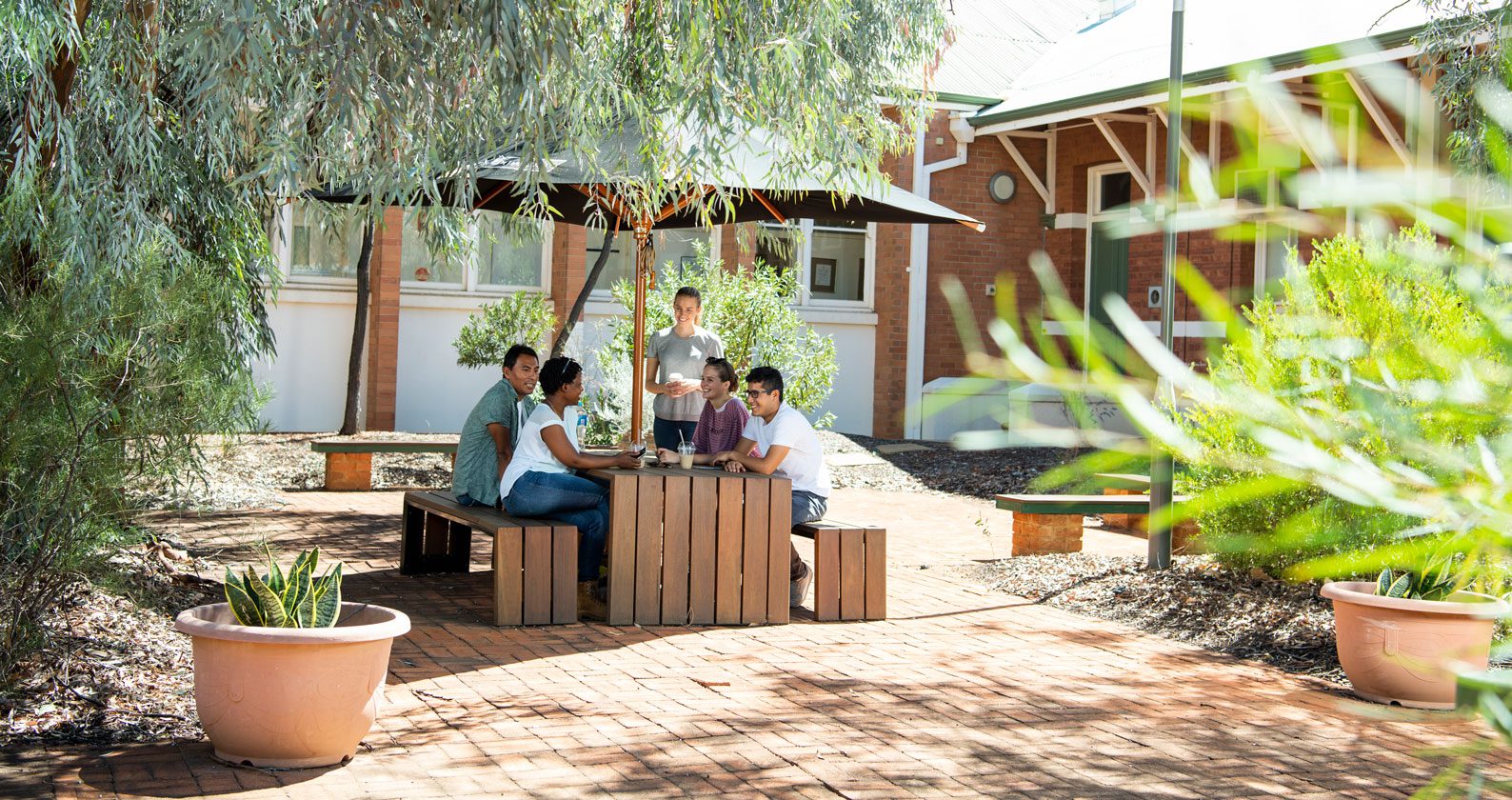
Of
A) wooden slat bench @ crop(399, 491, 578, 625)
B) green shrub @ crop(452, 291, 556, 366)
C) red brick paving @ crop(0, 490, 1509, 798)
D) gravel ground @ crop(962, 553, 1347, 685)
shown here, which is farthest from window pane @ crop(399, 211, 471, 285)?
wooden slat bench @ crop(399, 491, 578, 625)

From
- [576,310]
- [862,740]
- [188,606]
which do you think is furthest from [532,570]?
[576,310]

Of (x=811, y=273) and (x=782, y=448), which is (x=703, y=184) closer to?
(x=782, y=448)

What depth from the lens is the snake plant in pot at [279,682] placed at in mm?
4141

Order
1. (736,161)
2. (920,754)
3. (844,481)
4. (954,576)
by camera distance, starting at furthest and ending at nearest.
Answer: (844,481)
(954,576)
(736,161)
(920,754)

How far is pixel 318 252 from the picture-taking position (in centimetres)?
1662

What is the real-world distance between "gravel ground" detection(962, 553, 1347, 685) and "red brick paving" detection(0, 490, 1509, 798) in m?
0.22

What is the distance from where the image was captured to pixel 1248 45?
595 millimetres

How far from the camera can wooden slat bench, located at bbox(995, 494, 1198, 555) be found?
870cm

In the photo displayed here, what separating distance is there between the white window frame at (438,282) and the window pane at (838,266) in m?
3.31

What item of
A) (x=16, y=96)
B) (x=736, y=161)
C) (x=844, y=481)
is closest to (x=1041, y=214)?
(x=844, y=481)

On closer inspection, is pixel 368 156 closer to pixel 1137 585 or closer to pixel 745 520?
pixel 745 520

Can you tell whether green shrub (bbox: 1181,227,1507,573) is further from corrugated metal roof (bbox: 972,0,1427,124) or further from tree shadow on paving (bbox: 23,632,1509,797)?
corrugated metal roof (bbox: 972,0,1427,124)

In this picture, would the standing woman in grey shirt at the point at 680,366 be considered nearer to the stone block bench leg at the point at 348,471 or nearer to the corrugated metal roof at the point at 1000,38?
the stone block bench leg at the point at 348,471

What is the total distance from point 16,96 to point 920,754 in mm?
4849
